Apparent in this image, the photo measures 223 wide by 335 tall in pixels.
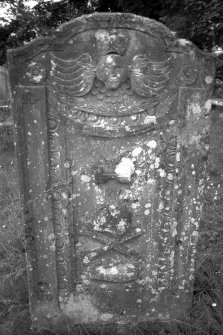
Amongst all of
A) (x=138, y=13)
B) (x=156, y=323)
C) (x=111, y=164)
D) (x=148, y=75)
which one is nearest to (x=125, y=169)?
(x=111, y=164)

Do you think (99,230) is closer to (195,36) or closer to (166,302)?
(166,302)

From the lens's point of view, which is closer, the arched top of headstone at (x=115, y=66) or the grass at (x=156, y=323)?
the arched top of headstone at (x=115, y=66)

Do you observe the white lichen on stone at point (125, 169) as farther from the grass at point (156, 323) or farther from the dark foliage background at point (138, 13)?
the grass at point (156, 323)

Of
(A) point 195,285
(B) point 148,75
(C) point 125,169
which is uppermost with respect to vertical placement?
(B) point 148,75

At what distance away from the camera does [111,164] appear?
2.30 m

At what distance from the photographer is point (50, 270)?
256cm

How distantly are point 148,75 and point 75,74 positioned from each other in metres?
0.45

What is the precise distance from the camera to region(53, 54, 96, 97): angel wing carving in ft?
6.68

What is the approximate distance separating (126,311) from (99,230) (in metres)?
0.77

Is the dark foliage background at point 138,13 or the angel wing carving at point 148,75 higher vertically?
the dark foliage background at point 138,13

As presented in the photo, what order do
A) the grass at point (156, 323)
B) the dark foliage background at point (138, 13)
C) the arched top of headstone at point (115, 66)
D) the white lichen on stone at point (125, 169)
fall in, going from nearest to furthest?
1. the arched top of headstone at point (115, 66)
2. the white lichen on stone at point (125, 169)
3. the grass at point (156, 323)
4. the dark foliage background at point (138, 13)

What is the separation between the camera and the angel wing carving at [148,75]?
206cm

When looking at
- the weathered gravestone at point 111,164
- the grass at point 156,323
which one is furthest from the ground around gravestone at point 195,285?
the weathered gravestone at point 111,164

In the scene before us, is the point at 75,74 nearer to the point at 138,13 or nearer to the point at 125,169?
the point at 125,169
